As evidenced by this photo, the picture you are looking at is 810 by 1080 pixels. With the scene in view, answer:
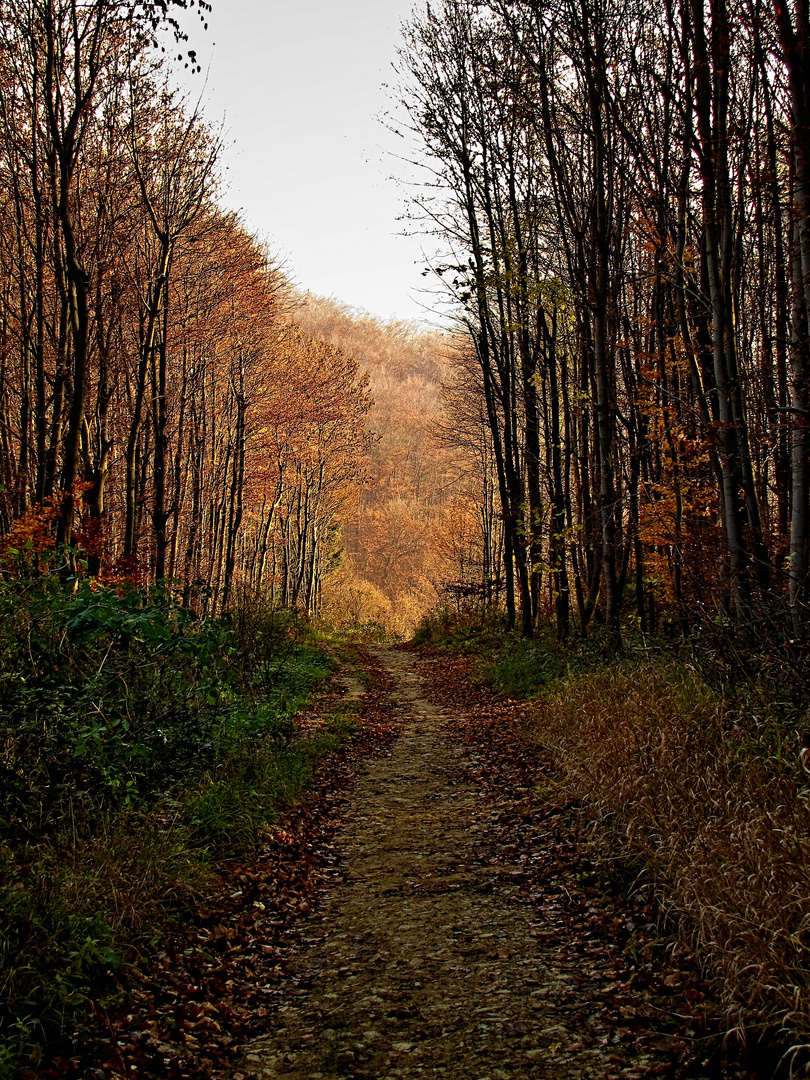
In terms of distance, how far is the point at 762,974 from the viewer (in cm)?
297

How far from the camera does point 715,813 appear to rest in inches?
171

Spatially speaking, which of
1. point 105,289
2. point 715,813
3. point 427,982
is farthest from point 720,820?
point 105,289

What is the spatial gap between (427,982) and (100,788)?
8.45 feet

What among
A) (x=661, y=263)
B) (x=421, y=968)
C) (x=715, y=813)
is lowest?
(x=421, y=968)

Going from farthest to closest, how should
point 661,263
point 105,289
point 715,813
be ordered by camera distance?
1. point 105,289
2. point 661,263
3. point 715,813

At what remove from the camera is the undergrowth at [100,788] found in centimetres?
340

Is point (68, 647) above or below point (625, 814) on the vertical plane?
above

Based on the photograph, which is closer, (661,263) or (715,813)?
(715,813)

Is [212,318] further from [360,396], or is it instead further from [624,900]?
[624,900]

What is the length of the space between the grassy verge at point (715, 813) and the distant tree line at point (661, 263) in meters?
0.92

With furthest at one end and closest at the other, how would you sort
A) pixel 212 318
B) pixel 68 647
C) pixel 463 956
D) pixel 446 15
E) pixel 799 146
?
pixel 212 318 → pixel 446 15 → pixel 68 647 → pixel 799 146 → pixel 463 956

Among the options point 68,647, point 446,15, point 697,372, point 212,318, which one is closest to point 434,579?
point 212,318

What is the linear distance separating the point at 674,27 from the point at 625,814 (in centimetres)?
794

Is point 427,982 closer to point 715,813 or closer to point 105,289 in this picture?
point 715,813
